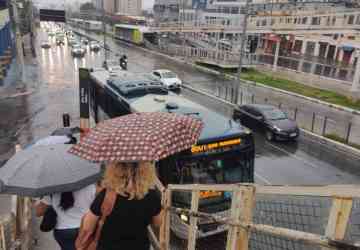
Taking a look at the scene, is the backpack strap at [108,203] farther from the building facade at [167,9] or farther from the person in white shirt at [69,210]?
the building facade at [167,9]

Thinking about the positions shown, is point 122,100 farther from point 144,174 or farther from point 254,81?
point 254,81

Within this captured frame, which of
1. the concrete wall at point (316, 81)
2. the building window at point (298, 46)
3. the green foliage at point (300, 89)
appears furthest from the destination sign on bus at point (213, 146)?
the building window at point (298, 46)

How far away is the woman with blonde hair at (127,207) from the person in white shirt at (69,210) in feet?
3.76

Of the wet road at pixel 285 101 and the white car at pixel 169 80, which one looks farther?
the white car at pixel 169 80

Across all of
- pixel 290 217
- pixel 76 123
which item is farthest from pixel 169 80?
pixel 290 217

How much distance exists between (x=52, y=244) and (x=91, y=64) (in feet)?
124

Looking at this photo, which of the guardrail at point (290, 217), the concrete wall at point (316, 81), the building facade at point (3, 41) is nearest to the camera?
the guardrail at point (290, 217)

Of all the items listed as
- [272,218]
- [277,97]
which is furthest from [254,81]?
[272,218]

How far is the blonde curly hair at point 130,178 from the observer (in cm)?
265

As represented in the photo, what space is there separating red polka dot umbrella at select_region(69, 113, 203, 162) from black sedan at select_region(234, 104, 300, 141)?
12068 millimetres

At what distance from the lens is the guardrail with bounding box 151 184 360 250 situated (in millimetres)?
2037

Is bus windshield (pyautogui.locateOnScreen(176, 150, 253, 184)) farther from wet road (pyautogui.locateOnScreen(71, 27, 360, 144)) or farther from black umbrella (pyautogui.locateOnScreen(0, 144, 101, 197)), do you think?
wet road (pyautogui.locateOnScreen(71, 27, 360, 144))

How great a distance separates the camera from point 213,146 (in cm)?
679

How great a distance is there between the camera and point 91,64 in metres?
41.9
